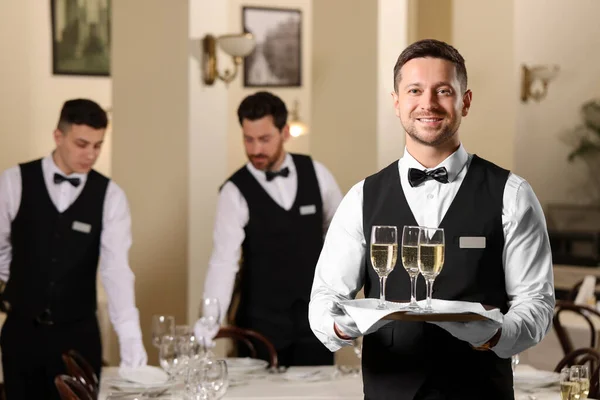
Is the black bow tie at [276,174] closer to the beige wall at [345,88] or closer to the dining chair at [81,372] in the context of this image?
the beige wall at [345,88]

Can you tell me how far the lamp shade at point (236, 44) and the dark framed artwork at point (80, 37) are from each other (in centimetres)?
293

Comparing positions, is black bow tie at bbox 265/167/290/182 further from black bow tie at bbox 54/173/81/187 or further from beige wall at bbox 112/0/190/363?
black bow tie at bbox 54/173/81/187

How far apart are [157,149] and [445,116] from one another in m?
3.37

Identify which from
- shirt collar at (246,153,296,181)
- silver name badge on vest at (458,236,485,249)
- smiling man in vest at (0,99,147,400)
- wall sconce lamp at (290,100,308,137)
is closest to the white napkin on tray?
silver name badge on vest at (458,236,485,249)

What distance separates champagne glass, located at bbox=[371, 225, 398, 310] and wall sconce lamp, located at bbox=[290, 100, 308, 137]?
816cm

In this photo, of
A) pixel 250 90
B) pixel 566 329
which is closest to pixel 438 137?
pixel 566 329

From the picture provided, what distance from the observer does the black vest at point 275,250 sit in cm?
494

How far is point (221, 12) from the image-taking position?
5.63 meters

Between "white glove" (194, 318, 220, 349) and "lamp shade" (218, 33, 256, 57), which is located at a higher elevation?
"lamp shade" (218, 33, 256, 57)

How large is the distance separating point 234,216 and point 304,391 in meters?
1.42

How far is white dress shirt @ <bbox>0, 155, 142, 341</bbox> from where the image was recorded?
447 cm

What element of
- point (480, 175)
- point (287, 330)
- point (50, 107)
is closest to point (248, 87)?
point (50, 107)

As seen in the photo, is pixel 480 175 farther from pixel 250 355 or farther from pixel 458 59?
pixel 250 355

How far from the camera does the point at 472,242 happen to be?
2.41 meters
